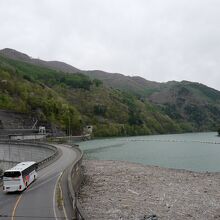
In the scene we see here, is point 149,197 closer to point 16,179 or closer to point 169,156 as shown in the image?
point 16,179

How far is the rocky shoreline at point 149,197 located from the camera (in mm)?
33175

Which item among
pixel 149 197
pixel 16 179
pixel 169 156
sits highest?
pixel 16 179

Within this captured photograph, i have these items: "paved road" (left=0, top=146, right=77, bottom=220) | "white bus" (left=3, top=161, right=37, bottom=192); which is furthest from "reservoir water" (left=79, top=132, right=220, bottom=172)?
"white bus" (left=3, top=161, right=37, bottom=192)

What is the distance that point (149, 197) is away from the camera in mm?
40438

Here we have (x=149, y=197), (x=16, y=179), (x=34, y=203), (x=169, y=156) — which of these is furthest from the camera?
(x=169, y=156)

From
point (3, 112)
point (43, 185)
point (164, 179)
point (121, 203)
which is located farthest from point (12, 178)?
point (3, 112)

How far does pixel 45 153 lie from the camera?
79250 mm

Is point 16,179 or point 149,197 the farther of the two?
point 149,197

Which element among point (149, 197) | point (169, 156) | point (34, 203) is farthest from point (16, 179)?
point (169, 156)

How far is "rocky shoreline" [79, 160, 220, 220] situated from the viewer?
3318cm

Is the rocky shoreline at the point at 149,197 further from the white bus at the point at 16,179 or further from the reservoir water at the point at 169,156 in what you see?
the reservoir water at the point at 169,156

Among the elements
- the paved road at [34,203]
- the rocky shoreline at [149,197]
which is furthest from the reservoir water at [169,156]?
the paved road at [34,203]

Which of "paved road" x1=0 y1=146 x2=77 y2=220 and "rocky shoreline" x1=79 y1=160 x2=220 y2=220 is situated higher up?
"paved road" x1=0 y1=146 x2=77 y2=220

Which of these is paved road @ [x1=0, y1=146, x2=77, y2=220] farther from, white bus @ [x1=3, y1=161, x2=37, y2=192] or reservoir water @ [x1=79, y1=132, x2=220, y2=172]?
reservoir water @ [x1=79, y1=132, x2=220, y2=172]
